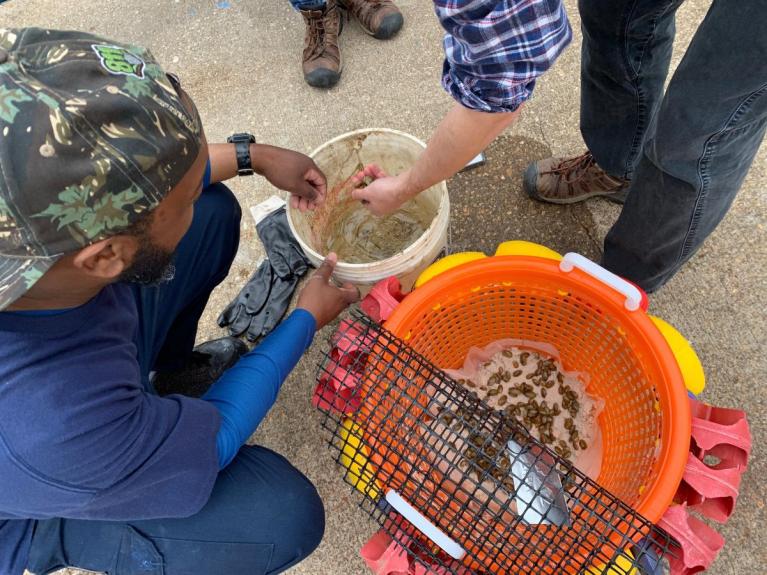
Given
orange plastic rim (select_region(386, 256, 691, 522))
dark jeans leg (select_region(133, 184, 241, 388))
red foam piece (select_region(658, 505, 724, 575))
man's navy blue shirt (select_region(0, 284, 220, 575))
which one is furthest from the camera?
dark jeans leg (select_region(133, 184, 241, 388))

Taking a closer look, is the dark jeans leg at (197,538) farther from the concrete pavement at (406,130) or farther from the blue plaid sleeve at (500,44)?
the blue plaid sleeve at (500,44)

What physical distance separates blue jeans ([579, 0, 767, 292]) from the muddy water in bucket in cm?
63

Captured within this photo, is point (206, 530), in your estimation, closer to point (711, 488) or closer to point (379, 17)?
point (711, 488)

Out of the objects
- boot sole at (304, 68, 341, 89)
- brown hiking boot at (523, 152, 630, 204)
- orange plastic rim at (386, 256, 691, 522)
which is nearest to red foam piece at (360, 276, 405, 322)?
orange plastic rim at (386, 256, 691, 522)

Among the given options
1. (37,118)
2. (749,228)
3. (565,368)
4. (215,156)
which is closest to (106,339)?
(37,118)

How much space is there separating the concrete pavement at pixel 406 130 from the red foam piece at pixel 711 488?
518mm

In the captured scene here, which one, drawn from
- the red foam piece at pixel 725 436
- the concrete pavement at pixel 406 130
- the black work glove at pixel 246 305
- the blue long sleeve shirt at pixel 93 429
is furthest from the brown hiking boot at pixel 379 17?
the red foam piece at pixel 725 436

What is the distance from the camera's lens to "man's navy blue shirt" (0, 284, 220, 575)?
91 centimetres

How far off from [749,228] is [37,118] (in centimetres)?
200

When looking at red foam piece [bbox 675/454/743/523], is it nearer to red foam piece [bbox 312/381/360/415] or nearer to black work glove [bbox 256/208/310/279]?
red foam piece [bbox 312/381/360/415]

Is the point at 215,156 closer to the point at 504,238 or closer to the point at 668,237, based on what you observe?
the point at 504,238

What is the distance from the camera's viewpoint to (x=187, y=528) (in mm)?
1294

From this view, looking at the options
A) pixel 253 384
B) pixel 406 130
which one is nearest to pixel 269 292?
pixel 253 384

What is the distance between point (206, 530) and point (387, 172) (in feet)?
3.85
